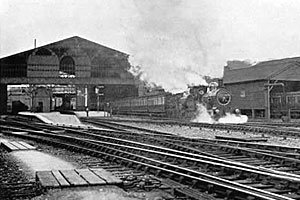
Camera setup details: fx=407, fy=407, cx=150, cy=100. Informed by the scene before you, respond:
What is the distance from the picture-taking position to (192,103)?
1062 inches

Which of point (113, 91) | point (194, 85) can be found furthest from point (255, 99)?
point (113, 91)

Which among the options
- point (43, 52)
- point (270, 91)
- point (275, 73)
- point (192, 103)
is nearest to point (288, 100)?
point (275, 73)

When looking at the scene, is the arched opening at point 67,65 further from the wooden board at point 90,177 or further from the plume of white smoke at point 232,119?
the wooden board at point 90,177

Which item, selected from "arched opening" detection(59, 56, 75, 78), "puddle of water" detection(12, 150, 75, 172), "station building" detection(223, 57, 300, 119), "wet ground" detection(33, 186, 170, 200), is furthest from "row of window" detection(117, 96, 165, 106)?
"wet ground" detection(33, 186, 170, 200)

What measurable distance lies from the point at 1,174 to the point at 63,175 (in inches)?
73.0

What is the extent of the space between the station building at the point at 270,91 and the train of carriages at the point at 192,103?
166 inches

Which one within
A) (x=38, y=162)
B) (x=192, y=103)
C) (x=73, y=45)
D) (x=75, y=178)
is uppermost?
(x=73, y=45)

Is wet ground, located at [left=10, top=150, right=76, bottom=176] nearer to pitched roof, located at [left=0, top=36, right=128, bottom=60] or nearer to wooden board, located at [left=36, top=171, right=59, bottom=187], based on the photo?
wooden board, located at [left=36, top=171, right=59, bottom=187]

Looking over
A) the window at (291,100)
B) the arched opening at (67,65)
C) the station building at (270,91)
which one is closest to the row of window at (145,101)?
the station building at (270,91)

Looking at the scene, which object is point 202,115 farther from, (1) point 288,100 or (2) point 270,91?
(2) point 270,91

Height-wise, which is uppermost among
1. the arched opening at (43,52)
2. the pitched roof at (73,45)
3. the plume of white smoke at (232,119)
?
the pitched roof at (73,45)

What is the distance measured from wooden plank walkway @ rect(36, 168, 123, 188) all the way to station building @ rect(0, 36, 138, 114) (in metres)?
39.0

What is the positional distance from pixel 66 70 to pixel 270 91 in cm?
2480

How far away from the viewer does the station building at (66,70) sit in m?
45.8
